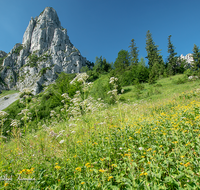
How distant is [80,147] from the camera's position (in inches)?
116

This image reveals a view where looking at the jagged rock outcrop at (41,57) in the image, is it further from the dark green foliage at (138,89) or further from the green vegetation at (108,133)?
the dark green foliage at (138,89)

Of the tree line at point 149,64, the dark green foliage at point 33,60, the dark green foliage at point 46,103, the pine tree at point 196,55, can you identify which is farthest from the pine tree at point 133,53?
the dark green foliage at point 33,60

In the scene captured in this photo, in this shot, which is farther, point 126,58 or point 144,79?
point 126,58

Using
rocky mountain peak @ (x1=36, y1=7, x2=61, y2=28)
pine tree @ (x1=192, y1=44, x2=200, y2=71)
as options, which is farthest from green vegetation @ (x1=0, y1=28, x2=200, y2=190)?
rocky mountain peak @ (x1=36, y1=7, x2=61, y2=28)

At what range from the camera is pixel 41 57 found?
94.4 metres

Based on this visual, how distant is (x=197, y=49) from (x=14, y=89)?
126 meters

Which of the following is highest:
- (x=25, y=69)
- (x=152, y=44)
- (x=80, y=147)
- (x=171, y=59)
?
(x=25, y=69)

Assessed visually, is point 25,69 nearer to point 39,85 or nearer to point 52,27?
point 39,85

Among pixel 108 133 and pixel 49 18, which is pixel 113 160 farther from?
pixel 49 18

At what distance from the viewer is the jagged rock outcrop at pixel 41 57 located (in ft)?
288

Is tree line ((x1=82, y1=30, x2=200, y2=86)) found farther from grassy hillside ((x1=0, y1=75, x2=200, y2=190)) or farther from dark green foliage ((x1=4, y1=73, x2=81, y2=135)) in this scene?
grassy hillside ((x1=0, y1=75, x2=200, y2=190))

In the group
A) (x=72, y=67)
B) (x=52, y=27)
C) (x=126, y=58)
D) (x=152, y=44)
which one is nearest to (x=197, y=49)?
(x=152, y=44)

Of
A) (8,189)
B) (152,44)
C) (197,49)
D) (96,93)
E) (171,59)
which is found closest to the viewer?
(8,189)

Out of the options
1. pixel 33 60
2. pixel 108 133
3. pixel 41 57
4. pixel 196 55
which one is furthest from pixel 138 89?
pixel 33 60
